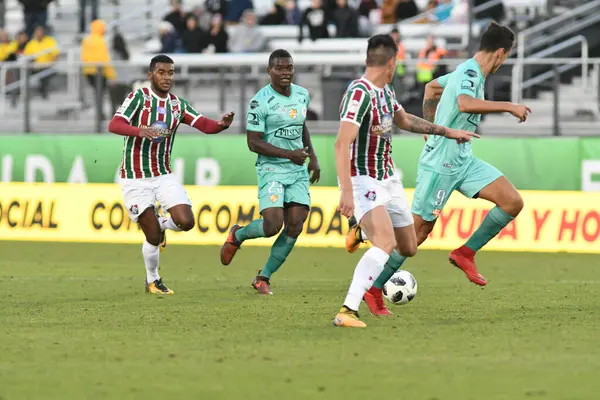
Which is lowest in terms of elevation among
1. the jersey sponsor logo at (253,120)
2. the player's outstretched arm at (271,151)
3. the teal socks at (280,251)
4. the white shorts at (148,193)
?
the teal socks at (280,251)

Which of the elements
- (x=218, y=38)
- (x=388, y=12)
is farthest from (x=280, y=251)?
(x=388, y=12)

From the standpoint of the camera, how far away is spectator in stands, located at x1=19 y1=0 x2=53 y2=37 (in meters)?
29.0

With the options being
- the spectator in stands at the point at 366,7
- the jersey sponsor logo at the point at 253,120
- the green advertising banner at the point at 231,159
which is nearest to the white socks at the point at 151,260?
the jersey sponsor logo at the point at 253,120

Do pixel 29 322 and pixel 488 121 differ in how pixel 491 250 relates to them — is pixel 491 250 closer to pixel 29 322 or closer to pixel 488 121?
pixel 488 121

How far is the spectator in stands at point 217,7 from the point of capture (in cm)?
2744

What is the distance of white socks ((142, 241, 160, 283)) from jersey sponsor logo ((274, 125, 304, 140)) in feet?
5.31

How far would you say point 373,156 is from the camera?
9.79 m

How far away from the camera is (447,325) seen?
986cm

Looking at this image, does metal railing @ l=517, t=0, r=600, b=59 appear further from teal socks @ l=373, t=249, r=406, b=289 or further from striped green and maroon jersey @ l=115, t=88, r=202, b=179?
teal socks @ l=373, t=249, r=406, b=289

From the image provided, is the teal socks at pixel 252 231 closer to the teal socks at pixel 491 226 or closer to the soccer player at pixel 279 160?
the soccer player at pixel 279 160

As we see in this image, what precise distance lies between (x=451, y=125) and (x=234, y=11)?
16602 mm

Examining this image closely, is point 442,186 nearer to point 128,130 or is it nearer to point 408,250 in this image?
point 408,250

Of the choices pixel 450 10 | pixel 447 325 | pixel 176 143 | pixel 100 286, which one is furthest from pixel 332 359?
pixel 450 10

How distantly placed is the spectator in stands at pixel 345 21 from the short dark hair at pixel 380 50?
52.6 feet
